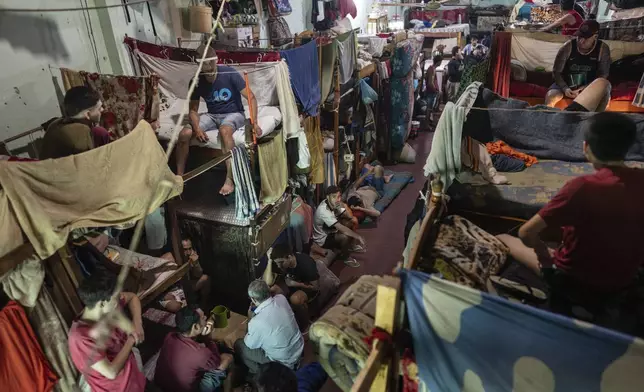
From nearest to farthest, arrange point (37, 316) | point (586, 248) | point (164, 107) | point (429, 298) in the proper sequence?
point (429, 298) < point (586, 248) < point (37, 316) < point (164, 107)

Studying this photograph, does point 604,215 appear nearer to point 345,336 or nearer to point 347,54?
point 345,336

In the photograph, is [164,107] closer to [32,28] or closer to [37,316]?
[32,28]

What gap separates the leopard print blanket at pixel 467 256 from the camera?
10.6 ft

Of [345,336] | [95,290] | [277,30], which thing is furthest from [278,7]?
[345,336]

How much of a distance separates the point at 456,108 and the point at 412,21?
58.3 feet

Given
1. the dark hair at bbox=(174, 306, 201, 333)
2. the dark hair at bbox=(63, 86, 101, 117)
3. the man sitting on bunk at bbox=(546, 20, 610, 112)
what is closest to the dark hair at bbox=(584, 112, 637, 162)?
the man sitting on bunk at bbox=(546, 20, 610, 112)

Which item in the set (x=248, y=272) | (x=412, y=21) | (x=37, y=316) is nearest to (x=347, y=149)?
(x=248, y=272)

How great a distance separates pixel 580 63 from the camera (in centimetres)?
586

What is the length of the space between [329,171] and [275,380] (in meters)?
5.88

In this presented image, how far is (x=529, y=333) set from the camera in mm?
2051

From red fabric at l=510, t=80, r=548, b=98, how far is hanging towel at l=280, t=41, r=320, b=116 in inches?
156

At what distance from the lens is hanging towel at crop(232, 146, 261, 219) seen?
5734 millimetres

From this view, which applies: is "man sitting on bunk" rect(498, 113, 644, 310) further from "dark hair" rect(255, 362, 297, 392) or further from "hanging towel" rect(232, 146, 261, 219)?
"hanging towel" rect(232, 146, 261, 219)

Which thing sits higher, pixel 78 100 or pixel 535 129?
pixel 78 100
